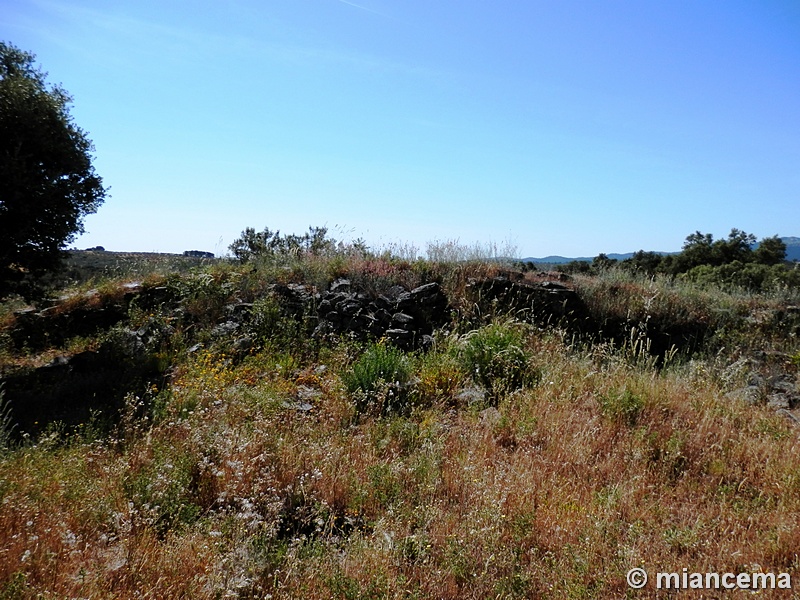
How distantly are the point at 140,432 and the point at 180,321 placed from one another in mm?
3909

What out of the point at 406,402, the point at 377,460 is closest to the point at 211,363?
the point at 406,402

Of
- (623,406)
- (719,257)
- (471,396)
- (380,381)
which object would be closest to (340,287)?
(380,381)

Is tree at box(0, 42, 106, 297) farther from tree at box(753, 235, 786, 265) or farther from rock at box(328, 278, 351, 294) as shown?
tree at box(753, 235, 786, 265)

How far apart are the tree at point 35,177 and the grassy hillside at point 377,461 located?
1.76 m

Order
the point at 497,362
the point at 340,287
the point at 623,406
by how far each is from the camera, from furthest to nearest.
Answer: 1. the point at 340,287
2. the point at 497,362
3. the point at 623,406

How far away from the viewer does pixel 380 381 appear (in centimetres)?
550

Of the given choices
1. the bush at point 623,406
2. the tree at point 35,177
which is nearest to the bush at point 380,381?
the bush at point 623,406

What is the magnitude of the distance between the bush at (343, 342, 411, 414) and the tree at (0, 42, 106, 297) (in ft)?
21.1

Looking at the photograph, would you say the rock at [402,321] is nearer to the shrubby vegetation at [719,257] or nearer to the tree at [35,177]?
the tree at [35,177]

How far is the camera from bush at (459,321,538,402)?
6008 millimetres

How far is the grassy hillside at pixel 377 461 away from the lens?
2906mm

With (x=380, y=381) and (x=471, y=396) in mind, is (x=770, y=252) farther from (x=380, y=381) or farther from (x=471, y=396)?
(x=380, y=381)

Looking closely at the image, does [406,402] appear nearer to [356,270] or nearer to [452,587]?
[452,587]

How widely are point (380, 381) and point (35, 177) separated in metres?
7.13
